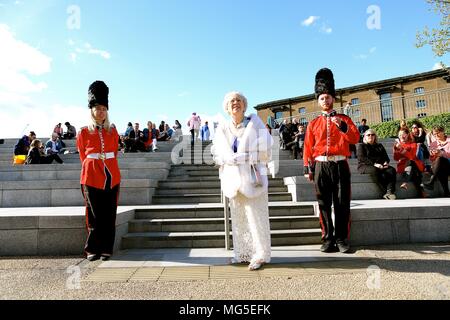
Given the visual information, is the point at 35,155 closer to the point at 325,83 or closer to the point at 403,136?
the point at 325,83

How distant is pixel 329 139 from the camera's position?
4.82 metres

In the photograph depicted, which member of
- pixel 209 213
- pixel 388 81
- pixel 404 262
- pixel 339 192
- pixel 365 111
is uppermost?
pixel 388 81

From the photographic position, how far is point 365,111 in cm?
2283

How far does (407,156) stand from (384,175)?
35.9 inches

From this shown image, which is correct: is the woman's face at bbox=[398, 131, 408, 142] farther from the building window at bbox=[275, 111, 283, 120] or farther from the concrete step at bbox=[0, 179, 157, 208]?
the building window at bbox=[275, 111, 283, 120]

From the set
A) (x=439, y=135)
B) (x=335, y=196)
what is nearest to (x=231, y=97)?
(x=335, y=196)

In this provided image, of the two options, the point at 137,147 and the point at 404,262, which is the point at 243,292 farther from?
the point at 137,147

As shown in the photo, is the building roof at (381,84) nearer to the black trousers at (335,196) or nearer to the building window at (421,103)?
the building window at (421,103)

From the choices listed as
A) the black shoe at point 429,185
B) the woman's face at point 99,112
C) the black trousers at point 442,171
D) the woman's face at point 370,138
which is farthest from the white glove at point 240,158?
the black trousers at point 442,171

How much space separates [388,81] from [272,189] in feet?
110

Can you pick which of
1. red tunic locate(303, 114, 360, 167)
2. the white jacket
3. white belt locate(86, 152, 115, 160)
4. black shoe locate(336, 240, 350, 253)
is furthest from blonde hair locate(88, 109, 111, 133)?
black shoe locate(336, 240, 350, 253)

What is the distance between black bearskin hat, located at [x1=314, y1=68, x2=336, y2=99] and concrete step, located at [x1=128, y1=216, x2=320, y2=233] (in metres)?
2.42
